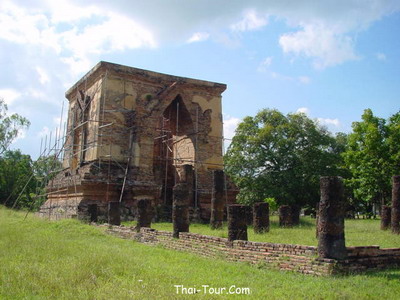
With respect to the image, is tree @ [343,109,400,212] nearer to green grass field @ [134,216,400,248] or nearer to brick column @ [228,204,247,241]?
green grass field @ [134,216,400,248]

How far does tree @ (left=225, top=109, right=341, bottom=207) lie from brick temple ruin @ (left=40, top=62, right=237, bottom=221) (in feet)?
22.5

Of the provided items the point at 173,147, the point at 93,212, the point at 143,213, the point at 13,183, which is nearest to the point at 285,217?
the point at 143,213

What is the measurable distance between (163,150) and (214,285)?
51.8 ft

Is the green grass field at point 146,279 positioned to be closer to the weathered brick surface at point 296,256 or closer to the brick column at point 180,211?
the weathered brick surface at point 296,256

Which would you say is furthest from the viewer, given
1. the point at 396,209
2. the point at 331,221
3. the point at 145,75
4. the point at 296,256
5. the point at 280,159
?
the point at 280,159

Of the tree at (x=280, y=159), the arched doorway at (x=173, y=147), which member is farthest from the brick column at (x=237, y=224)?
the tree at (x=280, y=159)

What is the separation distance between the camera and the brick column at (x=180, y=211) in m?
10.1

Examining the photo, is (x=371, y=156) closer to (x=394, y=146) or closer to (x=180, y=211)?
(x=394, y=146)

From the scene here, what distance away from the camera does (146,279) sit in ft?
19.1

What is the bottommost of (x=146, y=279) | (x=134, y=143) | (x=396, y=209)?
(x=146, y=279)

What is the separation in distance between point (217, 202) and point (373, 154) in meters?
13.6

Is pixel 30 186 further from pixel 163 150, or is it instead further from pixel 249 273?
pixel 249 273

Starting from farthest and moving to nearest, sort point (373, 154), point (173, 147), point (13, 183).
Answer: point (13, 183) < point (373, 154) < point (173, 147)

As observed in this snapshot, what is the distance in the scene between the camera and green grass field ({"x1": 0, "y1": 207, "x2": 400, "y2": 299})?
16.6ft
